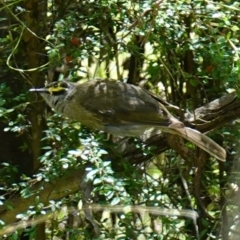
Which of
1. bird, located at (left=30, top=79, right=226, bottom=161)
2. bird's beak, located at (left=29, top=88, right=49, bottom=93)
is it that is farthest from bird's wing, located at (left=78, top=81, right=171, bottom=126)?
bird's beak, located at (left=29, top=88, right=49, bottom=93)

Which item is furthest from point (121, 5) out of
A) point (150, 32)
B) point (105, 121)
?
point (105, 121)

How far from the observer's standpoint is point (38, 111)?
2.50 meters

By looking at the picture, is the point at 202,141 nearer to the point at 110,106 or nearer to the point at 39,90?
the point at 110,106

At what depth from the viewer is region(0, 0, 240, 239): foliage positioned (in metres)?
2.01

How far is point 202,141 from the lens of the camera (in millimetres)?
2197

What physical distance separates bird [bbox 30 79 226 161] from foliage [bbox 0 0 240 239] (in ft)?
0.14

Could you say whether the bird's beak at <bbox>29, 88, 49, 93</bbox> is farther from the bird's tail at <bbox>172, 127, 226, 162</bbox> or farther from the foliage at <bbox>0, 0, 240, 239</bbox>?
the bird's tail at <bbox>172, 127, 226, 162</bbox>

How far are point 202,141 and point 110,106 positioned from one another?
0.36 m

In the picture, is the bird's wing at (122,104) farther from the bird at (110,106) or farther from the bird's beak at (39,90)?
the bird's beak at (39,90)

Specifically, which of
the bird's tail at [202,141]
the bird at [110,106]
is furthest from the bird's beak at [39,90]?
the bird's tail at [202,141]

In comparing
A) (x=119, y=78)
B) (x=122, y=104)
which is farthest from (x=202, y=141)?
(x=119, y=78)

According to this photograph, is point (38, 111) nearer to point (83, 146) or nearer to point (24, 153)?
point (24, 153)

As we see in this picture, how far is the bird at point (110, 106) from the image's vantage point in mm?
2318

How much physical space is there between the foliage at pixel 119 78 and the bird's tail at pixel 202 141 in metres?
0.11
